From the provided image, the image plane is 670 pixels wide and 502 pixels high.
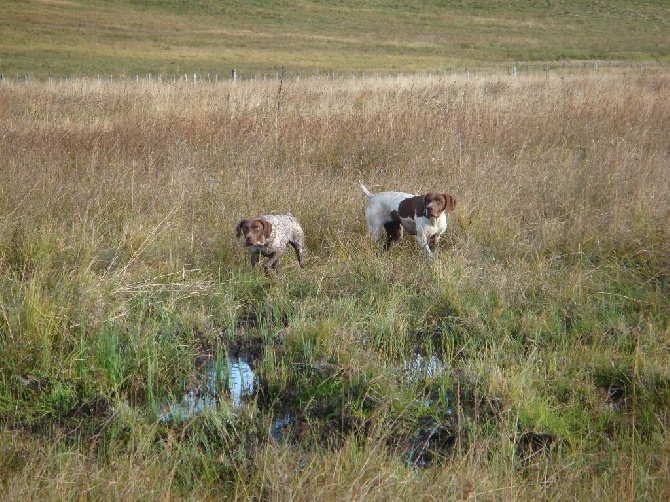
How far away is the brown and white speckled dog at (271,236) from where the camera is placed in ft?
18.7

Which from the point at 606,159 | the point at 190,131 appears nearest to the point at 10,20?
the point at 190,131

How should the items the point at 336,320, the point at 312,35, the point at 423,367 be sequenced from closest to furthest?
the point at 423,367, the point at 336,320, the point at 312,35

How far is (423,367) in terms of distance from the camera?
434cm

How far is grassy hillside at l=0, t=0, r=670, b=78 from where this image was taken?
41.4 m

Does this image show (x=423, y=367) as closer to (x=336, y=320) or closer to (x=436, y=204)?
(x=336, y=320)

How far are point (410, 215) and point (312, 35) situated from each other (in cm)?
5369

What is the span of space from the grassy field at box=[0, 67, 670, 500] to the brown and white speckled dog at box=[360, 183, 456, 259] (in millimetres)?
181

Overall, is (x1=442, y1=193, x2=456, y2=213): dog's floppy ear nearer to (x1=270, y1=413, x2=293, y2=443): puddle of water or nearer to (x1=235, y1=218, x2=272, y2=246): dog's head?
(x1=235, y1=218, x2=272, y2=246): dog's head

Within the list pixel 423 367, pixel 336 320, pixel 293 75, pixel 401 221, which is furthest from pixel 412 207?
pixel 293 75

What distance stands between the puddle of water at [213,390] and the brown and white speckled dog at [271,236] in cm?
132

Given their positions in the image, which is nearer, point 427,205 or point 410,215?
point 427,205

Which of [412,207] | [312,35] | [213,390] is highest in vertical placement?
[412,207]

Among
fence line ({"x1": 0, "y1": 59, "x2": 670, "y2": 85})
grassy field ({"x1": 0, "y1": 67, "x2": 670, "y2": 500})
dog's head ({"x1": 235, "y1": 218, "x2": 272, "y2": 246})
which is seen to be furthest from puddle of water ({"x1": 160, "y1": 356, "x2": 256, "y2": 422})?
fence line ({"x1": 0, "y1": 59, "x2": 670, "y2": 85})

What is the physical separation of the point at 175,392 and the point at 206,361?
1.31ft
